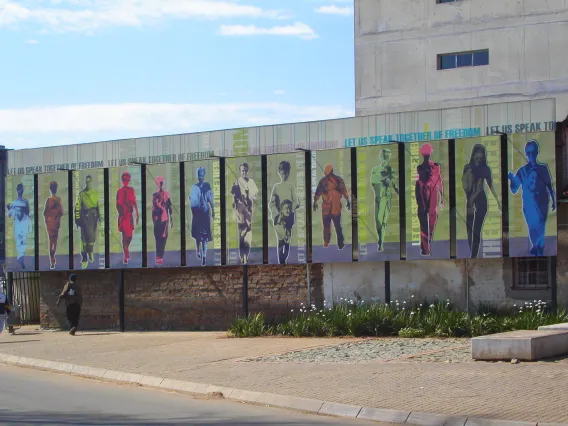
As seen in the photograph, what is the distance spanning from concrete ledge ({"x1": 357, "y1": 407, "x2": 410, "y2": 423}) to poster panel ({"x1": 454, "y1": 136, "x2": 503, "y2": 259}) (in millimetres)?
10860

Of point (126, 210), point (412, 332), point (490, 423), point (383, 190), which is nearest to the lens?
point (490, 423)

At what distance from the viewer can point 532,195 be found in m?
20.8

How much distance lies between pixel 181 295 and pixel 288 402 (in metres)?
13.9

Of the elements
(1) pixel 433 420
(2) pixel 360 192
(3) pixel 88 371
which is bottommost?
(3) pixel 88 371

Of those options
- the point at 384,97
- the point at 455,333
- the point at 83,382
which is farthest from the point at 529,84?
the point at 83,382

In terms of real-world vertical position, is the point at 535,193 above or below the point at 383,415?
above

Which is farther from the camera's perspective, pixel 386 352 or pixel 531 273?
pixel 531 273

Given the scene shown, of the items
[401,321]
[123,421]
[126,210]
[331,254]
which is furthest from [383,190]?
[123,421]

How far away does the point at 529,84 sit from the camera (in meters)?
28.4

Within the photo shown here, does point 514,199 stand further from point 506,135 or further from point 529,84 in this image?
point 529,84

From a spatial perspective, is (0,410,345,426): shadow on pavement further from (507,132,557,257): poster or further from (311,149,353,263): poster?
(311,149,353,263): poster

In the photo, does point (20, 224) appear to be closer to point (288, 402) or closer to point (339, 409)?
point (288, 402)

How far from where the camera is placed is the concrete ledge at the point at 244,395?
12.6 meters

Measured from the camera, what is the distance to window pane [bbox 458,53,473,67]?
29.7 m
